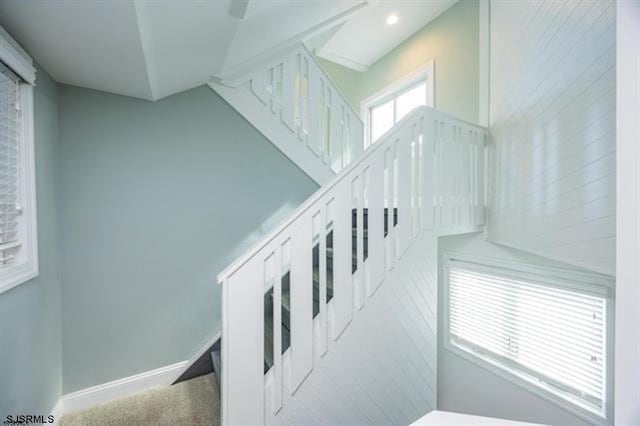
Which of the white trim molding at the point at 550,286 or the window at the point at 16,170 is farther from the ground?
the window at the point at 16,170

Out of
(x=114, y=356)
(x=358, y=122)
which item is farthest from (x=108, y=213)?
(x=358, y=122)

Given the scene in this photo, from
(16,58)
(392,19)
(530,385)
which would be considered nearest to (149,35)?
(16,58)

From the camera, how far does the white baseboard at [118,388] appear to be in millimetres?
1937

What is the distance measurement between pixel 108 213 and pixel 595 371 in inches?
142

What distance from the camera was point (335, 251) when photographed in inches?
63.2

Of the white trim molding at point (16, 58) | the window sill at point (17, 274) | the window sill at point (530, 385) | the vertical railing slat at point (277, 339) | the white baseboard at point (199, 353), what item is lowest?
the window sill at point (530, 385)

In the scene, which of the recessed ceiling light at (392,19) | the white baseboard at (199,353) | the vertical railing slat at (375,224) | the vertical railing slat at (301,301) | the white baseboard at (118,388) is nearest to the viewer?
the vertical railing slat at (301,301)

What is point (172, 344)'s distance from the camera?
7.46 feet

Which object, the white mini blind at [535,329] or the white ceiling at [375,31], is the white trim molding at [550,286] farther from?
the white ceiling at [375,31]

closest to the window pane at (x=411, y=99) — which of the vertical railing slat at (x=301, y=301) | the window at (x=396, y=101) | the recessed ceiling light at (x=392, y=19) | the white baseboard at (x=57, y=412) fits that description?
the window at (x=396, y=101)

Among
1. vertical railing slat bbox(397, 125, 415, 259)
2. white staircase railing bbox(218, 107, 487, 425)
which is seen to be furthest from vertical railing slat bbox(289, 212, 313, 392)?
vertical railing slat bbox(397, 125, 415, 259)

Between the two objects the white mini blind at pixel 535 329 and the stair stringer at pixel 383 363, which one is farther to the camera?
the white mini blind at pixel 535 329
